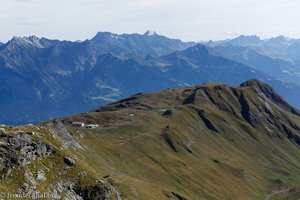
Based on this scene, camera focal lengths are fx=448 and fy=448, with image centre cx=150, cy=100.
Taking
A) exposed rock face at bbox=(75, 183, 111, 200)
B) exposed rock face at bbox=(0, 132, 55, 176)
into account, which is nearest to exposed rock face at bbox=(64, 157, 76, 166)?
exposed rock face at bbox=(0, 132, 55, 176)

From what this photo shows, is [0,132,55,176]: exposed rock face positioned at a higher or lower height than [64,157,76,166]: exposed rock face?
higher

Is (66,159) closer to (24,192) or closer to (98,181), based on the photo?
(98,181)

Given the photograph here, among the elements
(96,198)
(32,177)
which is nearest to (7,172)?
(32,177)

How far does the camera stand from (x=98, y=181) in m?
130

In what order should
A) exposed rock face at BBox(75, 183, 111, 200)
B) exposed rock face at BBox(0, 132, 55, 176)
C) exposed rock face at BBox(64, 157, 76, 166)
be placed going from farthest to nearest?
exposed rock face at BBox(64, 157, 76, 166), exposed rock face at BBox(75, 183, 111, 200), exposed rock face at BBox(0, 132, 55, 176)

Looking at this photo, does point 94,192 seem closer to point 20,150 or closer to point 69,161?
point 69,161

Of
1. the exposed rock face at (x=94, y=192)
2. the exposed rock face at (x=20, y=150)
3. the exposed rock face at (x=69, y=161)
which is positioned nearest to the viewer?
the exposed rock face at (x=20, y=150)

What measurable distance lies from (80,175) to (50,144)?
12.2 metres

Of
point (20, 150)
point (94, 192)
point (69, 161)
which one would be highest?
point (20, 150)

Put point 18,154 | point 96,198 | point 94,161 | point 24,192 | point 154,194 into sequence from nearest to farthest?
1. point 24,192
2. point 18,154
3. point 96,198
4. point 154,194
5. point 94,161

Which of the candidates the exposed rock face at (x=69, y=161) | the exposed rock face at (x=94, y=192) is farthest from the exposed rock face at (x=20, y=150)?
the exposed rock face at (x=94, y=192)

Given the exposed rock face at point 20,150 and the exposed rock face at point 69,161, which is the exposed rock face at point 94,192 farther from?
the exposed rock face at point 20,150

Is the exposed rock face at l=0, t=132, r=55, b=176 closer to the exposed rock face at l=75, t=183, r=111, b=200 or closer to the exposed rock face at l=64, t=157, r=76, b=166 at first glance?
the exposed rock face at l=64, t=157, r=76, b=166

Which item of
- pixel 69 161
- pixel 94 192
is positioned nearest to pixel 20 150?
pixel 69 161
